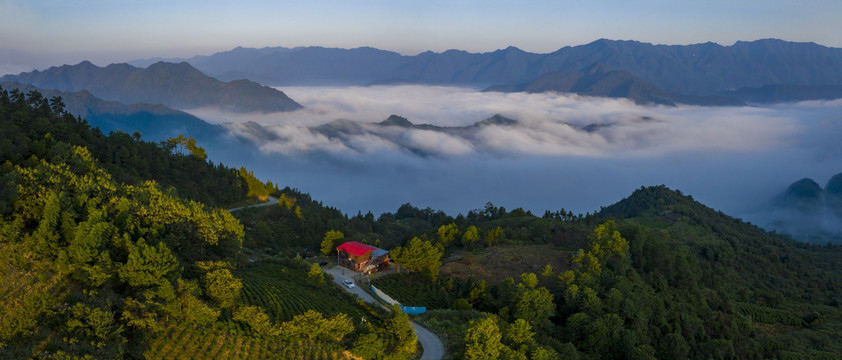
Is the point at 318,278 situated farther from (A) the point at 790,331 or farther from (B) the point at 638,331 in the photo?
(A) the point at 790,331

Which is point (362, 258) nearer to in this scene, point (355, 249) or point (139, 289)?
point (355, 249)

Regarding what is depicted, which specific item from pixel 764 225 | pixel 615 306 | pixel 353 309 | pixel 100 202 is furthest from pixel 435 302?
pixel 764 225

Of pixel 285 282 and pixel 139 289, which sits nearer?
pixel 139 289

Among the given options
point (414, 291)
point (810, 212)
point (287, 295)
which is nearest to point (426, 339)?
point (287, 295)

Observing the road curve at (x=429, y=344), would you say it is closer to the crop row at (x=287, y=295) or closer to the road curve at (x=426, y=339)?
the road curve at (x=426, y=339)

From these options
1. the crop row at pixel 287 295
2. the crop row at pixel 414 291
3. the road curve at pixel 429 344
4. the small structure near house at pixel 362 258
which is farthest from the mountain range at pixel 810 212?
the crop row at pixel 287 295

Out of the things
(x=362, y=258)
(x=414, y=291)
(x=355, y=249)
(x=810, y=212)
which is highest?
(x=355, y=249)
